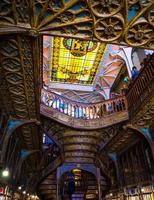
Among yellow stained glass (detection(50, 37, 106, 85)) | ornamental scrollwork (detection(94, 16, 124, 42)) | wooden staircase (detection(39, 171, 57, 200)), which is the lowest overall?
wooden staircase (detection(39, 171, 57, 200))

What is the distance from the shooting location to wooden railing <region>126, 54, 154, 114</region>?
20.7ft

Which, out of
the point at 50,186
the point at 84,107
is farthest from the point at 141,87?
the point at 50,186

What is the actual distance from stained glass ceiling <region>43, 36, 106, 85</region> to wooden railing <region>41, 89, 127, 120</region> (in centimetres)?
535

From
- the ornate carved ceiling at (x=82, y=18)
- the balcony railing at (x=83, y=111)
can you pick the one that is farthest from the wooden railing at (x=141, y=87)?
the ornate carved ceiling at (x=82, y=18)

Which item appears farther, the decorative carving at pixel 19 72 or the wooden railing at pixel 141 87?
the wooden railing at pixel 141 87

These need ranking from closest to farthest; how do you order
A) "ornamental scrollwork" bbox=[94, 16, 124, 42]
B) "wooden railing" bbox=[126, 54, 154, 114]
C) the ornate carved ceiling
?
the ornate carved ceiling, "ornamental scrollwork" bbox=[94, 16, 124, 42], "wooden railing" bbox=[126, 54, 154, 114]

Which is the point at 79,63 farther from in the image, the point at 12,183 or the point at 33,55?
the point at 33,55

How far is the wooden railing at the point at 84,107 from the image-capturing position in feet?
29.3

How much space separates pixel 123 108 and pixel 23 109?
4487 millimetres

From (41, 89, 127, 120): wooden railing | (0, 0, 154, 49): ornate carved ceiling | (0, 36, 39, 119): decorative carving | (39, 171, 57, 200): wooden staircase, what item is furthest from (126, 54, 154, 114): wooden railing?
(39, 171, 57, 200): wooden staircase

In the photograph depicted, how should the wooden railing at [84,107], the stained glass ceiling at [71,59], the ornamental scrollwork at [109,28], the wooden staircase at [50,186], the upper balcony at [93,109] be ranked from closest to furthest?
the ornamental scrollwork at [109,28]
the upper balcony at [93,109]
the wooden railing at [84,107]
the wooden staircase at [50,186]
the stained glass ceiling at [71,59]

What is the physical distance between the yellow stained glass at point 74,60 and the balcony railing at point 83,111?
5.42 metres

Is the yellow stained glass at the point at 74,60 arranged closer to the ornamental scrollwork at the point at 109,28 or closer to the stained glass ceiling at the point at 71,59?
the stained glass ceiling at the point at 71,59

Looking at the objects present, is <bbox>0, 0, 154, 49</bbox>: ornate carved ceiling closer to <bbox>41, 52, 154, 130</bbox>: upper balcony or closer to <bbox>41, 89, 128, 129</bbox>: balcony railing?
<bbox>41, 52, 154, 130</bbox>: upper balcony
